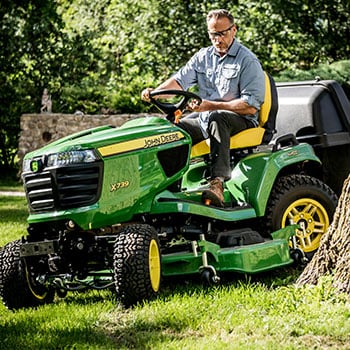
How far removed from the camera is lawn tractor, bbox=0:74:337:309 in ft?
18.6

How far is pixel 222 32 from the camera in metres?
6.61

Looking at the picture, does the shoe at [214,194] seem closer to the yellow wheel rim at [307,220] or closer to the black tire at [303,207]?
the black tire at [303,207]

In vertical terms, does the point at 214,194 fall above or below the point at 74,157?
below

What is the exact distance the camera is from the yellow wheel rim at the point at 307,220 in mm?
6711

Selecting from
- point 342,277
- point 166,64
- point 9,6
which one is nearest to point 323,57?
point 166,64

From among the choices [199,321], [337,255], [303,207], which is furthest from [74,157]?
[303,207]

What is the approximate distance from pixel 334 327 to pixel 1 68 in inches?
570

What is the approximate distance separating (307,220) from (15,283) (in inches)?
85.0

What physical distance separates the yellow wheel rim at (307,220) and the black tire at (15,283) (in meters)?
1.83

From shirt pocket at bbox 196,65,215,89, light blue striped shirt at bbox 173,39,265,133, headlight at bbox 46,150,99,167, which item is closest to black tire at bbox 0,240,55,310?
headlight at bbox 46,150,99,167

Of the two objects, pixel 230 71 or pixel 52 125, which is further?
pixel 52 125

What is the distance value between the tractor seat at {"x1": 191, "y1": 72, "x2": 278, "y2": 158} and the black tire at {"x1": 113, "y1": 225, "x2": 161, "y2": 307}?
126 centimetres

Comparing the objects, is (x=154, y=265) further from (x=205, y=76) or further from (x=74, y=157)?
(x=205, y=76)

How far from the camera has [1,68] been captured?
18.3m
